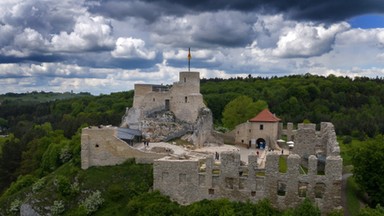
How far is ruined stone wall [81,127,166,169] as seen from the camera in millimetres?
44938

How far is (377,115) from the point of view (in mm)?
111250

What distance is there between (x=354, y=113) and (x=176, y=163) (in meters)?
90.5

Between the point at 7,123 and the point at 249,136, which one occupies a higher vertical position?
the point at 249,136

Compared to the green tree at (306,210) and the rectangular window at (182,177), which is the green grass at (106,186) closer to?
the rectangular window at (182,177)


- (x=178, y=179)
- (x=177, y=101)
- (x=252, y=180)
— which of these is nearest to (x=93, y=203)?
(x=178, y=179)

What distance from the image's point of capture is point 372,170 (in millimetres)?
35688

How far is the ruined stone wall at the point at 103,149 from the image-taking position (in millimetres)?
44938

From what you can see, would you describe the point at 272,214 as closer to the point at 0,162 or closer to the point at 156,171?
the point at 156,171

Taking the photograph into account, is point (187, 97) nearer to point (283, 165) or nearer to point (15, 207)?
point (283, 165)

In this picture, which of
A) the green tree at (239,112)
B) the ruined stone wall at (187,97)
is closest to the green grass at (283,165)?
the ruined stone wall at (187,97)

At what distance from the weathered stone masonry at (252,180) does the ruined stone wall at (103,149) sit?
22.6 feet

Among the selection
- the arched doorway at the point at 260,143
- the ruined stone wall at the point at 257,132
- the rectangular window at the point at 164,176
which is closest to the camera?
the rectangular window at the point at 164,176

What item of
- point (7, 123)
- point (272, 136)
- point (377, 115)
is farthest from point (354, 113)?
point (7, 123)

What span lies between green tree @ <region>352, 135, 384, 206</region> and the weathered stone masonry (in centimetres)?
243
